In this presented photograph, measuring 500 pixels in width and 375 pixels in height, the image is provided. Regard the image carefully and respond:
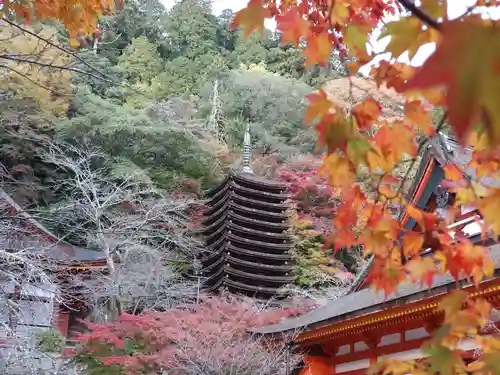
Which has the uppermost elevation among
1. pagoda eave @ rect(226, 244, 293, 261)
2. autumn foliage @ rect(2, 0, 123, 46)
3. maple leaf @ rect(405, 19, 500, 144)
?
pagoda eave @ rect(226, 244, 293, 261)

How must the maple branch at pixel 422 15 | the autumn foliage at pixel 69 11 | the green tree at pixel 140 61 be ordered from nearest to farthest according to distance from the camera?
the maple branch at pixel 422 15 < the autumn foliage at pixel 69 11 < the green tree at pixel 140 61

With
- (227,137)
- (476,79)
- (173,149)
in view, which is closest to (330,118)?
(476,79)

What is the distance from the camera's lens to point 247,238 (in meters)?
17.6

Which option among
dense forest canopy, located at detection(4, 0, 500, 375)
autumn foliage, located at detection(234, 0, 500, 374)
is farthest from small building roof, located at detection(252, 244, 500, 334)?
autumn foliage, located at detection(234, 0, 500, 374)

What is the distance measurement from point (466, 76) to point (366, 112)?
1147 millimetres

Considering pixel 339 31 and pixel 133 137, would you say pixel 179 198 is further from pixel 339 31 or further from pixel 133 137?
pixel 339 31

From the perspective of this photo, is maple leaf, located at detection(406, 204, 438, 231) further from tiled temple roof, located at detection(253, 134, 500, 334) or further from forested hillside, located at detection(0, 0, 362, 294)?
forested hillside, located at detection(0, 0, 362, 294)

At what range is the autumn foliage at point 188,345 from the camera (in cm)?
775

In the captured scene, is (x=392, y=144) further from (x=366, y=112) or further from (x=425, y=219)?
(x=425, y=219)

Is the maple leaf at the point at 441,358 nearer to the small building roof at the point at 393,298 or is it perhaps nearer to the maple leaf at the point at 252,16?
the maple leaf at the point at 252,16

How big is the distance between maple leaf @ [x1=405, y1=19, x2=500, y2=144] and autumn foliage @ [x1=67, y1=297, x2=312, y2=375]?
7290 millimetres

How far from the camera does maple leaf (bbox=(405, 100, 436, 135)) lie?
1.77m

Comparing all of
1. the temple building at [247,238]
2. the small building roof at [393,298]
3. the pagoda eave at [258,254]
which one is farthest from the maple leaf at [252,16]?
the pagoda eave at [258,254]

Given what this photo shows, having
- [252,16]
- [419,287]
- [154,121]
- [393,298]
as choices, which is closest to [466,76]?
[252,16]
